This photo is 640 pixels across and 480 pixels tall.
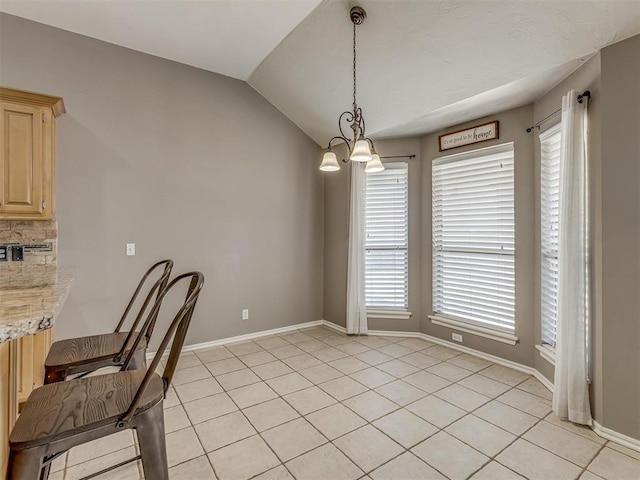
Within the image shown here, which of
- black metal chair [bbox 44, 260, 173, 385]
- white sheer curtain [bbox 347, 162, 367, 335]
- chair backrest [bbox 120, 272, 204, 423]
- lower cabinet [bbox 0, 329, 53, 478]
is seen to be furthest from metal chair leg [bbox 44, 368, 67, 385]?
white sheer curtain [bbox 347, 162, 367, 335]

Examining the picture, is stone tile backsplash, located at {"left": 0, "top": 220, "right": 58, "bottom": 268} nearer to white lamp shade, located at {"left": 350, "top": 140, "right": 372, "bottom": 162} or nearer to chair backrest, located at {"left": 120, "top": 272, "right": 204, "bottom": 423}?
chair backrest, located at {"left": 120, "top": 272, "right": 204, "bottom": 423}

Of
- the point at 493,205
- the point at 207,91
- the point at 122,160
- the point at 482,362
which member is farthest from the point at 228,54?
the point at 482,362

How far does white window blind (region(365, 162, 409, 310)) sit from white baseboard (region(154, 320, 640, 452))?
408mm

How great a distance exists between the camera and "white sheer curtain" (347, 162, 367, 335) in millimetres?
3998

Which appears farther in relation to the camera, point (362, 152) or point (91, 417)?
point (362, 152)

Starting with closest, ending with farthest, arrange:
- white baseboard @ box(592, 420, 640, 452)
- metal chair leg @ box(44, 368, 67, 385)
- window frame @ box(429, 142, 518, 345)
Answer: metal chair leg @ box(44, 368, 67, 385), white baseboard @ box(592, 420, 640, 452), window frame @ box(429, 142, 518, 345)

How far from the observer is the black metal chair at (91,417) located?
3.21 feet

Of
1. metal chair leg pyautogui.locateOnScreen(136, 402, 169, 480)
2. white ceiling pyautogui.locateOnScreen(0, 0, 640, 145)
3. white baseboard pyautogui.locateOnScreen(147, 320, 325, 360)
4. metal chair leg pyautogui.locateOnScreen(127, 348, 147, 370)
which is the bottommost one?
white baseboard pyautogui.locateOnScreen(147, 320, 325, 360)

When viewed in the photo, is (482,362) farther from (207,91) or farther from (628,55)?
(207,91)

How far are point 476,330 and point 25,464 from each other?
11.6 feet

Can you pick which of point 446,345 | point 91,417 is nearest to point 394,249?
point 446,345

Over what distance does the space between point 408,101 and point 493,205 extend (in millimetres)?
1360

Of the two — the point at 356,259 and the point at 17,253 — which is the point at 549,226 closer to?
the point at 356,259

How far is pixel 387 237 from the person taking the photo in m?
4.10
